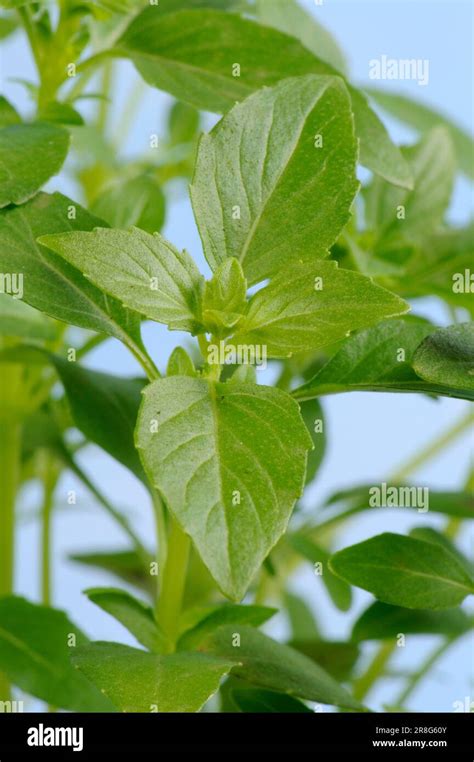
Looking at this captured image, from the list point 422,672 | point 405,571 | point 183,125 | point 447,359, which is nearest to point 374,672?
point 422,672

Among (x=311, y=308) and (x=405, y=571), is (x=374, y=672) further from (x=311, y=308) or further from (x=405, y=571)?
(x=311, y=308)

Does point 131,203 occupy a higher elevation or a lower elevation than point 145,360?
higher

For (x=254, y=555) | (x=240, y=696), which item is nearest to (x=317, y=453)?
(x=240, y=696)

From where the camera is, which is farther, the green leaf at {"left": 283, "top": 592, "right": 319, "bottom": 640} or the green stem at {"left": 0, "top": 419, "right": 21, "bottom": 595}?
the green leaf at {"left": 283, "top": 592, "right": 319, "bottom": 640}

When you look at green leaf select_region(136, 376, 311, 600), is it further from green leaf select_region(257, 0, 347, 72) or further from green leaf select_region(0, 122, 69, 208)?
green leaf select_region(257, 0, 347, 72)

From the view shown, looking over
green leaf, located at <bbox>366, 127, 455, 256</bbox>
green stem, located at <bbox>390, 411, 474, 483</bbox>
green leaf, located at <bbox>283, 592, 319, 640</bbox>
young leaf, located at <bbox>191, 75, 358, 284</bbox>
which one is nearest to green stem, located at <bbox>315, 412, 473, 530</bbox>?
green stem, located at <bbox>390, 411, 474, 483</bbox>

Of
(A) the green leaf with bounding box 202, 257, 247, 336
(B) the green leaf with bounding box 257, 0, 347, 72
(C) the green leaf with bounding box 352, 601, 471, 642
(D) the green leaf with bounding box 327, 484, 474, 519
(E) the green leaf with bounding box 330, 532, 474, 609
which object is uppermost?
(B) the green leaf with bounding box 257, 0, 347, 72

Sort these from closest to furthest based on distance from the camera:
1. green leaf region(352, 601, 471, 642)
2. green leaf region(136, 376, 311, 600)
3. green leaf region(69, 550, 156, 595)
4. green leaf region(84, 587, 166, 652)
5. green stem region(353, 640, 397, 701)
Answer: green leaf region(136, 376, 311, 600) < green leaf region(84, 587, 166, 652) < green leaf region(352, 601, 471, 642) < green stem region(353, 640, 397, 701) < green leaf region(69, 550, 156, 595)
